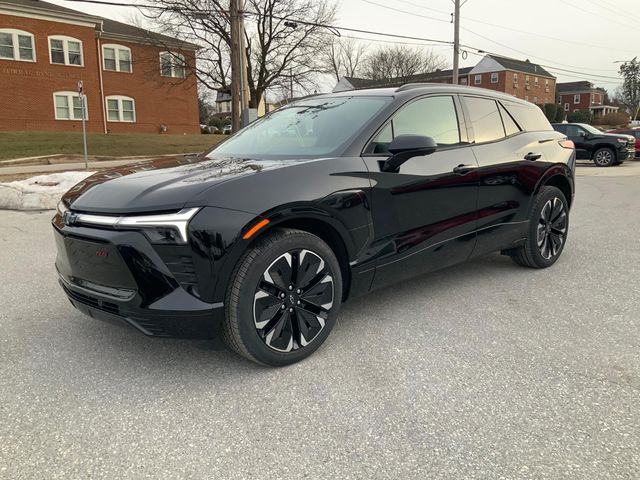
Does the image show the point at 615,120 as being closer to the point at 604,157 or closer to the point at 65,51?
the point at 604,157

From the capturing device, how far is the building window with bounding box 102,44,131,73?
3259 cm

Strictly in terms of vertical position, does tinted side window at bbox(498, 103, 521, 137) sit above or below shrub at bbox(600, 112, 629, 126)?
below

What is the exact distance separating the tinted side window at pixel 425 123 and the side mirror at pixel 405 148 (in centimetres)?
12

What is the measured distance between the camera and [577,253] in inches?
226

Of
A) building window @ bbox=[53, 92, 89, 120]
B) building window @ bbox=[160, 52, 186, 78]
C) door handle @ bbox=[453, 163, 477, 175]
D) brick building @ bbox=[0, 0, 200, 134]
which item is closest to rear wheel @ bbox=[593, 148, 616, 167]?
door handle @ bbox=[453, 163, 477, 175]

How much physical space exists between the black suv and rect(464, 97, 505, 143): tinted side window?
54.6 feet

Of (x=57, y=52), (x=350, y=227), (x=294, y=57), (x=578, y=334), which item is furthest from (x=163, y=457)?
(x=57, y=52)

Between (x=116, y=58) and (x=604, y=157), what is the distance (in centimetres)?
2873

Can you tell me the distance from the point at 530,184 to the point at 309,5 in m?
29.5

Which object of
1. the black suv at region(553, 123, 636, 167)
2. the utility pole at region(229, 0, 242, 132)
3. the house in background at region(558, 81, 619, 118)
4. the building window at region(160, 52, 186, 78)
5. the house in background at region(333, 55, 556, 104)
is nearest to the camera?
the utility pole at region(229, 0, 242, 132)

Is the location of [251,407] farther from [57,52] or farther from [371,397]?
[57,52]

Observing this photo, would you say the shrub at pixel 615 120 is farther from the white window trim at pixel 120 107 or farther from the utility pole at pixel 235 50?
the utility pole at pixel 235 50

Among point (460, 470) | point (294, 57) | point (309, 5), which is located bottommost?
point (460, 470)

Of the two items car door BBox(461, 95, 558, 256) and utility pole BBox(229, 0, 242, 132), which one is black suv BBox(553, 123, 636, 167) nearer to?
utility pole BBox(229, 0, 242, 132)
